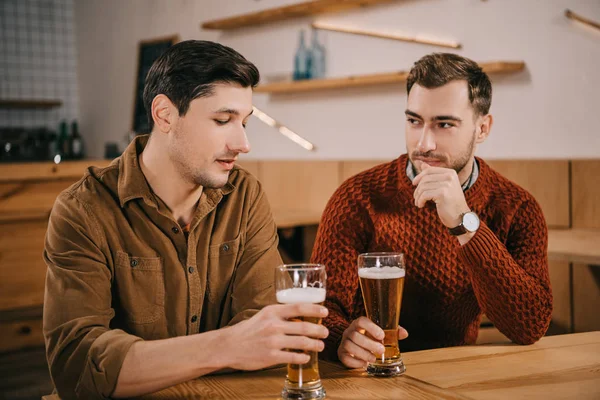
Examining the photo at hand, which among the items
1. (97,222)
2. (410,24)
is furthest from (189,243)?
(410,24)

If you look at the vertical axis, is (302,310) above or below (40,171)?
below

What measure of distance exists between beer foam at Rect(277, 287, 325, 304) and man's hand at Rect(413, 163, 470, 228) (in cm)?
59

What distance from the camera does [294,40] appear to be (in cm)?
503

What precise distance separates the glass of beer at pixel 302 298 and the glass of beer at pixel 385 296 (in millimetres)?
153

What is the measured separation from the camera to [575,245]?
3.03 meters

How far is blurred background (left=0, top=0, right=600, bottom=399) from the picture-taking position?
356 centimetres

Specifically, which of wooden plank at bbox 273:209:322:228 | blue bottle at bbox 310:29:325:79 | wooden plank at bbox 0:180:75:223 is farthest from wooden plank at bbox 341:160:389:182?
wooden plank at bbox 0:180:75:223

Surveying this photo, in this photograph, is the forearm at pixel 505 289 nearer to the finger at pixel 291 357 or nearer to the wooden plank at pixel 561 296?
the finger at pixel 291 357

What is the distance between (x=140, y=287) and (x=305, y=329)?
1.97ft

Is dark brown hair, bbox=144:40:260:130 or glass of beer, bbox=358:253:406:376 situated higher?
dark brown hair, bbox=144:40:260:130

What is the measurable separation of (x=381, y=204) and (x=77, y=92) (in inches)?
244

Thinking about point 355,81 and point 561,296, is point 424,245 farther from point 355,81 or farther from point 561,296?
point 355,81

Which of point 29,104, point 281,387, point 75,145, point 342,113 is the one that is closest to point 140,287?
point 281,387

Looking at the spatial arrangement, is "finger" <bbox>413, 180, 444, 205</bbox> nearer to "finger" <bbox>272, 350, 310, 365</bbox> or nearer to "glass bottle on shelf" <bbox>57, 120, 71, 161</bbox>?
"finger" <bbox>272, 350, 310, 365</bbox>
